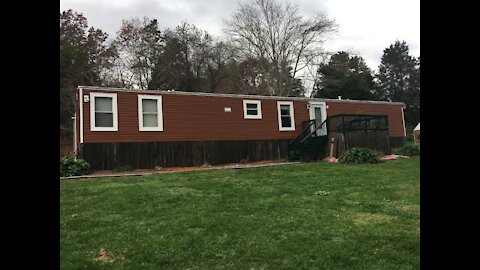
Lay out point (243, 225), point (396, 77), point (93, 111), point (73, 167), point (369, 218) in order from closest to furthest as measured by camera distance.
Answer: point (243, 225) → point (369, 218) → point (73, 167) → point (93, 111) → point (396, 77)

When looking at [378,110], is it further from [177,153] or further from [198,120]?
[177,153]

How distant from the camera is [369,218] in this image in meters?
5.45

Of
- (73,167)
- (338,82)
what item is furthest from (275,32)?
(73,167)

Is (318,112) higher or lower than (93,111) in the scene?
higher

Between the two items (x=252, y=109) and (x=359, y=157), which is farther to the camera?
(x=252, y=109)

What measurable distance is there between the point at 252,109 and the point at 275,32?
56.4 feet

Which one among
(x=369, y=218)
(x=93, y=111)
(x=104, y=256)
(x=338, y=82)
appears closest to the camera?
(x=104, y=256)

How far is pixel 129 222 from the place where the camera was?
535 centimetres

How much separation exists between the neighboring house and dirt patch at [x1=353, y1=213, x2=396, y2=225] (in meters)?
9.77

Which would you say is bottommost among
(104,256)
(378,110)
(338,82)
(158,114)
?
(104,256)

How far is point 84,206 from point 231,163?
9249mm

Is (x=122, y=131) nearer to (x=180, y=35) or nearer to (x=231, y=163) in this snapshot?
(x=231, y=163)
